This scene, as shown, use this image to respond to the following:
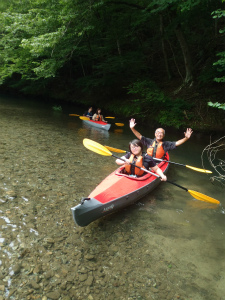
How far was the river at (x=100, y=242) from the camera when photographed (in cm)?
243

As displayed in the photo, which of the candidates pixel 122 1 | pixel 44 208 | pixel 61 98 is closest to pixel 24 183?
pixel 44 208

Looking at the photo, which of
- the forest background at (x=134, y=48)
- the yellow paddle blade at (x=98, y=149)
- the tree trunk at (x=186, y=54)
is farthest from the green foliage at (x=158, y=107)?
the yellow paddle blade at (x=98, y=149)

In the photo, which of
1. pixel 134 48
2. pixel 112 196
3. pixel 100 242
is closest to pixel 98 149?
pixel 112 196

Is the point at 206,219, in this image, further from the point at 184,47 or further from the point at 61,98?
the point at 61,98

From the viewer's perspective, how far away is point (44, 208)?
379cm

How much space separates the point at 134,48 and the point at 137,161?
43.7 feet

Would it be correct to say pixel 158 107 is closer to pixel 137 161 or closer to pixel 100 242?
pixel 137 161

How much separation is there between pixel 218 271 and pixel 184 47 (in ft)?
33.8

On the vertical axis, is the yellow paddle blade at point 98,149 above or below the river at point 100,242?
above

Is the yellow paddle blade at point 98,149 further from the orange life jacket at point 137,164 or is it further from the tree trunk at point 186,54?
the tree trunk at point 186,54

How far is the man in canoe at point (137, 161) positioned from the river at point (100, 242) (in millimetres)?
623

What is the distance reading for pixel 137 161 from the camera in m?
4.14

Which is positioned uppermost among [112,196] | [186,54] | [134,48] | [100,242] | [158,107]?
[134,48]

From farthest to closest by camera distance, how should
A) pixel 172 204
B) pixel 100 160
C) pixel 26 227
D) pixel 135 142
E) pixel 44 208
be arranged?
pixel 100 160, pixel 172 204, pixel 135 142, pixel 44 208, pixel 26 227
